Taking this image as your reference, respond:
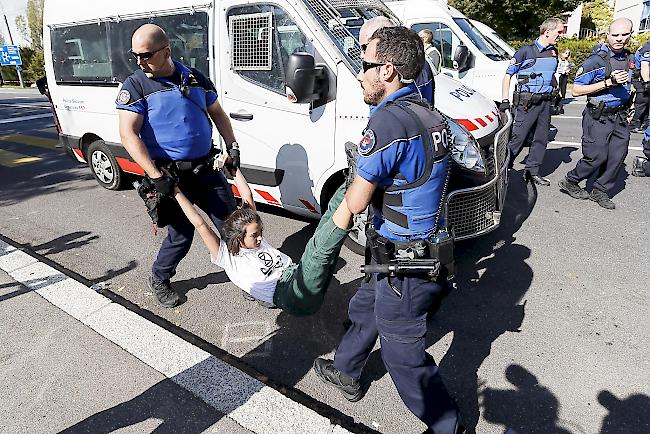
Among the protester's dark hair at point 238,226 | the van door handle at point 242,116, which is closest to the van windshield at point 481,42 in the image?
the van door handle at point 242,116

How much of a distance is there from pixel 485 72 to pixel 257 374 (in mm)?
7468

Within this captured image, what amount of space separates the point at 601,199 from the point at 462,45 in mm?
4222

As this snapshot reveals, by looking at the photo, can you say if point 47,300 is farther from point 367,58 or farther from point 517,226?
point 517,226

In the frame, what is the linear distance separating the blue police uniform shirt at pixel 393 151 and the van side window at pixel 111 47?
2.97 m

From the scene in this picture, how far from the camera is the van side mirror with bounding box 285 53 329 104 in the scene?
320 centimetres

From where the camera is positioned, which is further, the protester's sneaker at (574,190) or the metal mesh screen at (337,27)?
the protester's sneaker at (574,190)

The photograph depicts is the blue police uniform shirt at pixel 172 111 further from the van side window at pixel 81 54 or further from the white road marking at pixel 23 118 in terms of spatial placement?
the white road marking at pixel 23 118

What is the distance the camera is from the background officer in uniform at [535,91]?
534cm

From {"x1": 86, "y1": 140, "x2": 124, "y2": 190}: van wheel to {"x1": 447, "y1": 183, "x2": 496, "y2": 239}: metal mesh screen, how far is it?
4354 mm

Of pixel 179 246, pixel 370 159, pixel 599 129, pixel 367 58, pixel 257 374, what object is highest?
pixel 367 58

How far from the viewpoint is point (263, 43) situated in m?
3.79

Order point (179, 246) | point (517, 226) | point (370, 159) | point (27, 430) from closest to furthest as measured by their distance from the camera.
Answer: point (370, 159) → point (27, 430) → point (179, 246) → point (517, 226)

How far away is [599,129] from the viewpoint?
477 cm

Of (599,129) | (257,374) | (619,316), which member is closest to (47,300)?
(257,374)
